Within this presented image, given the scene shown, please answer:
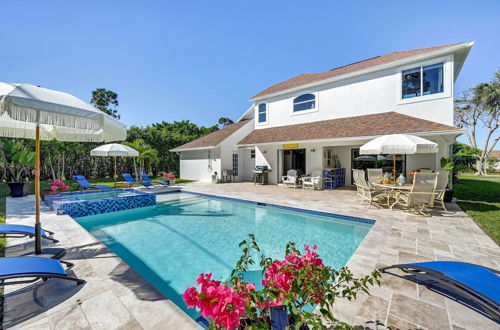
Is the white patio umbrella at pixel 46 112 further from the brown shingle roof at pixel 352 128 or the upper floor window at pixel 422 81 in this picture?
the upper floor window at pixel 422 81

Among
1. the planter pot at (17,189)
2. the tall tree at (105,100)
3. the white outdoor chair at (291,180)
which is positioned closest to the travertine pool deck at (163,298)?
the planter pot at (17,189)

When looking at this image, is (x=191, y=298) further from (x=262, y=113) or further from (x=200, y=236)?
(x=262, y=113)

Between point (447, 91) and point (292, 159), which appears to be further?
point (292, 159)

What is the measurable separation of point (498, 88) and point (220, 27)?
36.3 meters

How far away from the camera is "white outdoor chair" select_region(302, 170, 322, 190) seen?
13633 mm

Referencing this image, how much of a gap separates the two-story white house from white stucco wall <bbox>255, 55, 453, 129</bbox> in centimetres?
4

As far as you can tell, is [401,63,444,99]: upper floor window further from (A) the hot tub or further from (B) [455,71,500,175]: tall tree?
(B) [455,71,500,175]: tall tree

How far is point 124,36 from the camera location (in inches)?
444

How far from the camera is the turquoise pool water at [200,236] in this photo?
4.84 meters

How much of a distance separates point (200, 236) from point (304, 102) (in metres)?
13.1

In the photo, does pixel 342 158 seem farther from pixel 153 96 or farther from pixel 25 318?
pixel 153 96

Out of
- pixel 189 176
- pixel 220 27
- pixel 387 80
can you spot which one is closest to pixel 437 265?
pixel 387 80

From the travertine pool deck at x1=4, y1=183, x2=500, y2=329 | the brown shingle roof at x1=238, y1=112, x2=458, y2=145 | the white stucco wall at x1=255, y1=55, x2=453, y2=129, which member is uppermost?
the white stucco wall at x1=255, y1=55, x2=453, y2=129

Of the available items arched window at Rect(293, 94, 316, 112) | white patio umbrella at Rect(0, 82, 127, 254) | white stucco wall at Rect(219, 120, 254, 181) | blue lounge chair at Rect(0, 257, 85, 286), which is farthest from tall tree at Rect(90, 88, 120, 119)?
blue lounge chair at Rect(0, 257, 85, 286)
